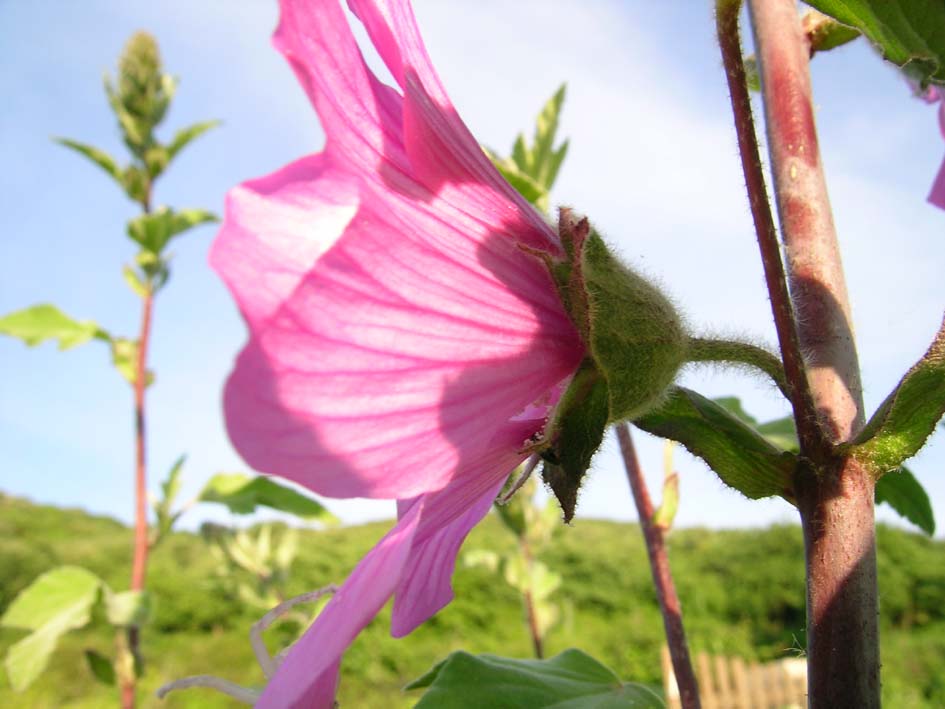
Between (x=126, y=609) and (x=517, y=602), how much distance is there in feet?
32.4

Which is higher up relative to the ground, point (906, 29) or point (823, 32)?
point (823, 32)

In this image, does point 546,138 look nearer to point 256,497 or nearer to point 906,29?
point 906,29

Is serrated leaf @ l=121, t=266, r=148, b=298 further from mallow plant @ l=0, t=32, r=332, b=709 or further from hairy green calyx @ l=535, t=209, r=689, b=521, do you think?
hairy green calyx @ l=535, t=209, r=689, b=521

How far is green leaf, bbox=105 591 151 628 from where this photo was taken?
6.73 feet

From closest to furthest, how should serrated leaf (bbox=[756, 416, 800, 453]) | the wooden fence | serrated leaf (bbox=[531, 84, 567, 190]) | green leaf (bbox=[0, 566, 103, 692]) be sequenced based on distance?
serrated leaf (bbox=[756, 416, 800, 453]) < serrated leaf (bbox=[531, 84, 567, 190]) < green leaf (bbox=[0, 566, 103, 692]) < the wooden fence

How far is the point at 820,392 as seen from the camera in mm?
542

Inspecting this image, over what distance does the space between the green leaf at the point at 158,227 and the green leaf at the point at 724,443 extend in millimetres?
2198

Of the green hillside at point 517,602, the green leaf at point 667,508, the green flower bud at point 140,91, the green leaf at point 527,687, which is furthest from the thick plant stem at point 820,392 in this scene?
the green hillside at point 517,602

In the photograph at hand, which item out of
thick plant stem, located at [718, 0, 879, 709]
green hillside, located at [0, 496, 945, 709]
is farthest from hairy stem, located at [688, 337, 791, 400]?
green hillside, located at [0, 496, 945, 709]

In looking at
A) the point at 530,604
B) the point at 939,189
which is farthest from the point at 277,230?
the point at 530,604

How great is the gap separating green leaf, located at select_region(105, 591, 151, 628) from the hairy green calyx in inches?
72.9

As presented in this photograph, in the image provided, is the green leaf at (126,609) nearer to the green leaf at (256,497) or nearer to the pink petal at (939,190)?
the green leaf at (256,497)

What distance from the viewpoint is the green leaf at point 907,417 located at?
0.48m

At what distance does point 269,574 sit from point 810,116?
3.33 meters
